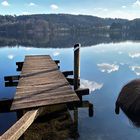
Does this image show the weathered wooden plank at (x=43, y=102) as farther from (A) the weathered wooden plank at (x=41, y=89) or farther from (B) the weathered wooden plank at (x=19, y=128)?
(B) the weathered wooden plank at (x=19, y=128)

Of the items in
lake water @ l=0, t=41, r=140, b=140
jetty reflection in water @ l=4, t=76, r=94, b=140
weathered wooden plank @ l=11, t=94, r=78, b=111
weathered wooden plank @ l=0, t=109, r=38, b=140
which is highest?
weathered wooden plank @ l=11, t=94, r=78, b=111

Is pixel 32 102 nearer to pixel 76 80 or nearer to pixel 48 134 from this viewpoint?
pixel 48 134

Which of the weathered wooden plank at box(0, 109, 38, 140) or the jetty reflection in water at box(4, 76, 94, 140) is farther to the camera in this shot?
the jetty reflection in water at box(4, 76, 94, 140)

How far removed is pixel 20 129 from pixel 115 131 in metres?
8.08

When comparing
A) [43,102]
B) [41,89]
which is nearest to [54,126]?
[41,89]

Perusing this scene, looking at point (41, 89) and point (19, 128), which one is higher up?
point (41, 89)

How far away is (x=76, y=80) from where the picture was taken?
1509 centimetres

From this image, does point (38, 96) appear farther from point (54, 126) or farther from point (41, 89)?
point (54, 126)

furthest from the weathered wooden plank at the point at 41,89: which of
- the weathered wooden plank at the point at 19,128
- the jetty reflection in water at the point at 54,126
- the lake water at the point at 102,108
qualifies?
the lake water at the point at 102,108

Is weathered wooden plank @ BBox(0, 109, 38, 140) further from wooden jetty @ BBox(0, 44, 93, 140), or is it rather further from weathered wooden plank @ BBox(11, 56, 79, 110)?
weathered wooden plank @ BBox(11, 56, 79, 110)

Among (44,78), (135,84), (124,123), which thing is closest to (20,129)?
(44,78)

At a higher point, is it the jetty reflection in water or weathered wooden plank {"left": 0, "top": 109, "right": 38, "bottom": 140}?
weathered wooden plank {"left": 0, "top": 109, "right": 38, "bottom": 140}

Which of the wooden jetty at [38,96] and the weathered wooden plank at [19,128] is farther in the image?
the wooden jetty at [38,96]

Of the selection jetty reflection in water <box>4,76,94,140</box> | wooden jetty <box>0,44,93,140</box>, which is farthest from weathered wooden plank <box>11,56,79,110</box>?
jetty reflection in water <box>4,76,94,140</box>
